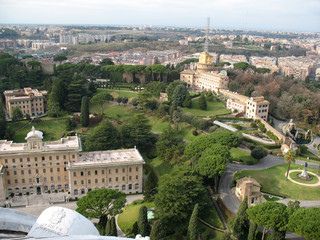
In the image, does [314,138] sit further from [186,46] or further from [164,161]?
[186,46]

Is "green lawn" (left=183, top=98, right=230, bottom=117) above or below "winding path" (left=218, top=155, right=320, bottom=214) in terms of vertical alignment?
above

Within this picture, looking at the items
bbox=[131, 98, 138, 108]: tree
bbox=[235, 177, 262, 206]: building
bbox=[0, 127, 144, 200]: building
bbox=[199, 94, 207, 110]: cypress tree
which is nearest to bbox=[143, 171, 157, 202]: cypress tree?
bbox=[0, 127, 144, 200]: building

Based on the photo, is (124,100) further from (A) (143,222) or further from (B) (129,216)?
(A) (143,222)

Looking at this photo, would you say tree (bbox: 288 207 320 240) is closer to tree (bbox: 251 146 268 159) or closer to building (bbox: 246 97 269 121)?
tree (bbox: 251 146 268 159)

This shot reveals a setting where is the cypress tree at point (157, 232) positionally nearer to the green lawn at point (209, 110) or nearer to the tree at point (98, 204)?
the tree at point (98, 204)

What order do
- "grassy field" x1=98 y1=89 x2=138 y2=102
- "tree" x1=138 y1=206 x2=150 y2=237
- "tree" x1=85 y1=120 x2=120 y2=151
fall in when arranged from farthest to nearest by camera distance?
1. "grassy field" x1=98 y1=89 x2=138 y2=102
2. "tree" x1=85 y1=120 x2=120 y2=151
3. "tree" x1=138 y1=206 x2=150 y2=237

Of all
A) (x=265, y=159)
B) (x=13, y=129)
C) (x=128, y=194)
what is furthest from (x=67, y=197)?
(x=265, y=159)
